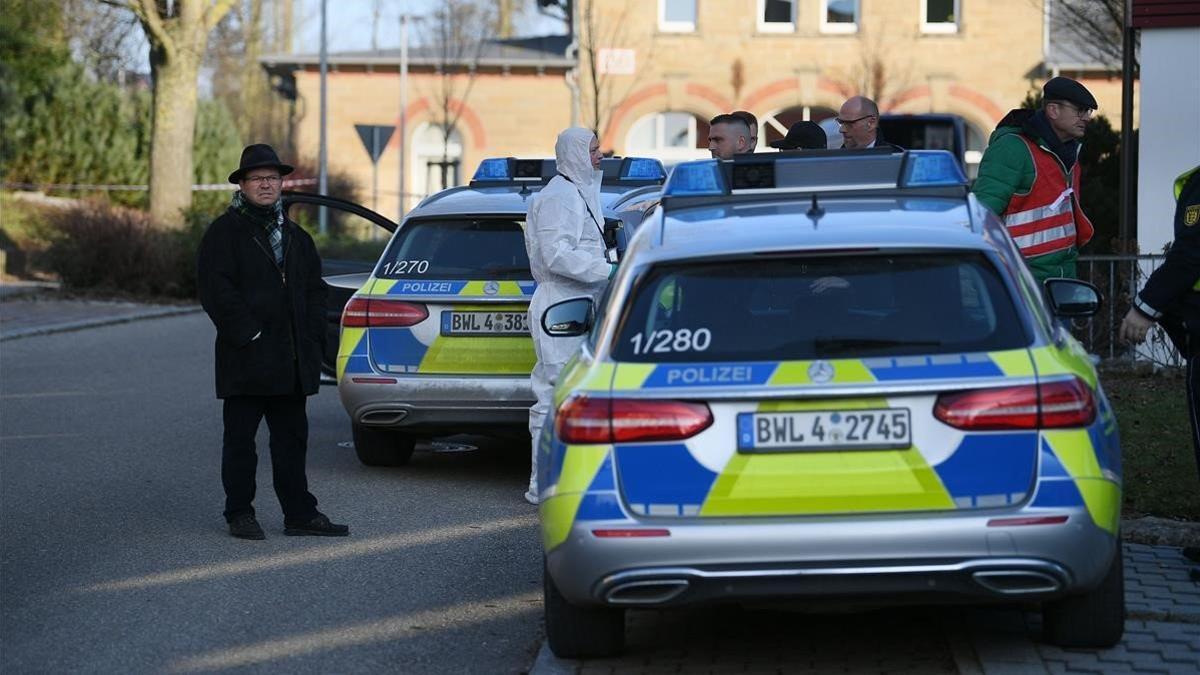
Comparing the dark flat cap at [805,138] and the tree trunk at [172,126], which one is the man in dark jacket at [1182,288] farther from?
the tree trunk at [172,126]

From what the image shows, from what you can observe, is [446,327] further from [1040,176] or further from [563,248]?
[1040,176]

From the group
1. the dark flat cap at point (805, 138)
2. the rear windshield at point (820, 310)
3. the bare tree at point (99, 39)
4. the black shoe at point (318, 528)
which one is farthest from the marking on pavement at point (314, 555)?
the bare tree at point (99, 39)

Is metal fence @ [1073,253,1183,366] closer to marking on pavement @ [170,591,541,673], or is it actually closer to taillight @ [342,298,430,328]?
taillight @ [342,298,430,328]

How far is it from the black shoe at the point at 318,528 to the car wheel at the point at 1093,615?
3.58 meters

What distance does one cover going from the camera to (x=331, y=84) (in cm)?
4519

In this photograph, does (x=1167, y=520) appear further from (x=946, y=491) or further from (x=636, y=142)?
(x=636, y=142)

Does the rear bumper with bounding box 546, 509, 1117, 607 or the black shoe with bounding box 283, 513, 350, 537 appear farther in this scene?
the black shoe with bounding box 283, 513, 350, 537

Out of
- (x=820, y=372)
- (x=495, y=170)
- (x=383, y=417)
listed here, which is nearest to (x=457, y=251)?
(x=383, y=417)

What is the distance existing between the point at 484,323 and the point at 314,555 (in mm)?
2015

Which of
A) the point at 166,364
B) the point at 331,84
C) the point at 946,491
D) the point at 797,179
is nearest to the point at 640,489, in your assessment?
the point at 946,491

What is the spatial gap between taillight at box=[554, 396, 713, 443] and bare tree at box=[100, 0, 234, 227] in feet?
75.0

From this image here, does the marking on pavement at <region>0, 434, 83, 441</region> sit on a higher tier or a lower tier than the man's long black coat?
lower

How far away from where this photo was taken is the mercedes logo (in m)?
5.25

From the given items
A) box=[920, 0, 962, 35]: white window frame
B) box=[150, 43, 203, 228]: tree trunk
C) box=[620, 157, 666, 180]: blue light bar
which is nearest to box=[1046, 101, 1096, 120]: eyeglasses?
box=[620, 157, 666, 180]: blue light bar
